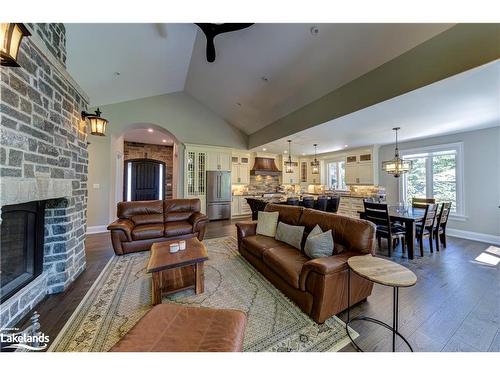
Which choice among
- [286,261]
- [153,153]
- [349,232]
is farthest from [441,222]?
[153,153]

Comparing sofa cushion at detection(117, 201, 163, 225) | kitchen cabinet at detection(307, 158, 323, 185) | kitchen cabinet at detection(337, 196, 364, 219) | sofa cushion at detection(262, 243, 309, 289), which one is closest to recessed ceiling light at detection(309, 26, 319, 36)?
sofa cushion at detection(262, 243, 309, 289)

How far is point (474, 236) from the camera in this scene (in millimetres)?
4250

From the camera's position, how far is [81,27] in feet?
7.59

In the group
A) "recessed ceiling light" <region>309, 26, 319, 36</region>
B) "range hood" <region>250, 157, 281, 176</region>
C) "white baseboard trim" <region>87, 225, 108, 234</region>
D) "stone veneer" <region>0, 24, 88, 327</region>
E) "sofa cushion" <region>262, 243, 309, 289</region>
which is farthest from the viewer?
"range hood" <region>250, 157, 281, 176</region>

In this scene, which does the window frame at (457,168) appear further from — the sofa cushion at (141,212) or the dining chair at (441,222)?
the sofa cushion at (141,212)

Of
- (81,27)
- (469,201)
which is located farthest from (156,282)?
(469,201)

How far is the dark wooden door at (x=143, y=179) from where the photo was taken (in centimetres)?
754

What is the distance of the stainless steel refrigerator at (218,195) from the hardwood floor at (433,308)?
3570mm

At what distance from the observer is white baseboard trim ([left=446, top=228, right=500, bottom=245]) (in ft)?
13.0

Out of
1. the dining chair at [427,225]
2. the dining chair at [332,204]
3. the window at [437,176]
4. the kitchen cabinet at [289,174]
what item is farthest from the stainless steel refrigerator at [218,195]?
the window at [437,176]

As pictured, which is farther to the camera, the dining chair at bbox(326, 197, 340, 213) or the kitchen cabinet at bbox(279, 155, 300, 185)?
the kitchen cabinet at bbox(279, 155, 300, 185)

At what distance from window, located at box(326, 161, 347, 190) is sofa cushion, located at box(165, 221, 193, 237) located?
6.25 meters

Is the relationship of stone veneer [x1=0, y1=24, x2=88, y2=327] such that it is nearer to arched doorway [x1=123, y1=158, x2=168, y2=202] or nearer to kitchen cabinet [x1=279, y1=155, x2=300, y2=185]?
arched doorway [x1=123, y1=158, x2=168, y2=202]
